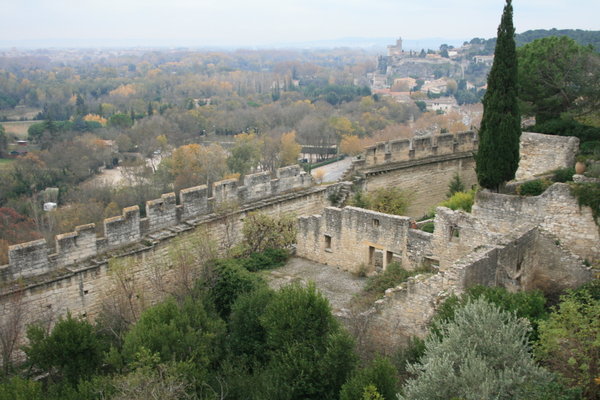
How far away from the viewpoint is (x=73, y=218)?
37.3 m

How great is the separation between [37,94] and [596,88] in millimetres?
122284

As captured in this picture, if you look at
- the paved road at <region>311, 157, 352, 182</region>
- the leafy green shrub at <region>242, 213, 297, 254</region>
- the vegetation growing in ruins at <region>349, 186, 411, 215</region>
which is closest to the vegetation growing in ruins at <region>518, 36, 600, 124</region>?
the vegetation growing in ruins at <region>349, 186, 411, 215</region>

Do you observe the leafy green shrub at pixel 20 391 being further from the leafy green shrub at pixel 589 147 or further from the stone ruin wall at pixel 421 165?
the leafy green shrub at pixel 589 147

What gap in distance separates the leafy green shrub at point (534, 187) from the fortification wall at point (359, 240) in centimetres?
271

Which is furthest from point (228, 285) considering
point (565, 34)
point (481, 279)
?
point (565, 34)

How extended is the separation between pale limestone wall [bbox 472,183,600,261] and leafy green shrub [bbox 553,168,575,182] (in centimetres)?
174

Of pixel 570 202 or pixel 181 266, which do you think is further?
pixel 181 266

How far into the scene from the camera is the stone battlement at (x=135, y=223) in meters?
14.0

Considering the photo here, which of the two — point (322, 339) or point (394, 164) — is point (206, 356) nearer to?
point (322, 339)

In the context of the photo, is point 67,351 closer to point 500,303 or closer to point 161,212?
point 161,212

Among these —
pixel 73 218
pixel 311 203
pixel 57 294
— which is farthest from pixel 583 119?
pixel 73 218

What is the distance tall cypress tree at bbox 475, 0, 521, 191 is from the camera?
50.2 ft

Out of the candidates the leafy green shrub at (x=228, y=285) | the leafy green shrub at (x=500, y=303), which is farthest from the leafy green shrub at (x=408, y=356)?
the leafy green shrub at (x=228, y=285)

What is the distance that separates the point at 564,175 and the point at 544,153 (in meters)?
1.86
